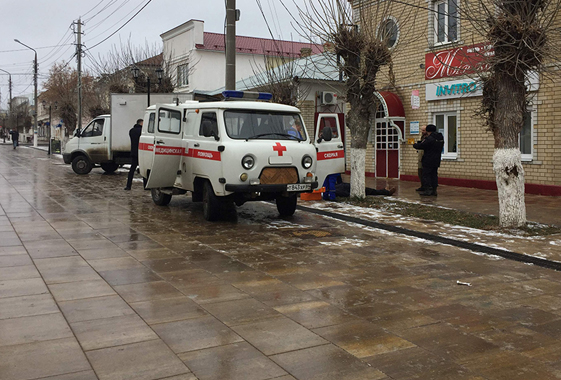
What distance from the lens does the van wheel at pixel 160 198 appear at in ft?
41.2

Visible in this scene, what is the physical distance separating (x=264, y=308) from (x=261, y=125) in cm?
559

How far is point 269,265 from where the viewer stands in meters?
7.04

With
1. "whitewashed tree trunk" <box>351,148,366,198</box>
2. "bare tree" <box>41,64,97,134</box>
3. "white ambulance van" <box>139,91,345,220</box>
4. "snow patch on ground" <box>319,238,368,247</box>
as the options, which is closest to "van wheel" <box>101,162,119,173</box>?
"white ambulance van" <box>139,91,345,220</box>

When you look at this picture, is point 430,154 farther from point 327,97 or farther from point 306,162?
point 327,97

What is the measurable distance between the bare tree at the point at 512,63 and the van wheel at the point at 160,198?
22.4 feet

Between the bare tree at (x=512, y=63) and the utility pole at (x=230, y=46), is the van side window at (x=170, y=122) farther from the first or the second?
the bare tree at (x=512, y=63)

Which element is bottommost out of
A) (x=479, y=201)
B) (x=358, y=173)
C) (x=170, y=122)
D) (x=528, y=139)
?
(x=479, y=201)

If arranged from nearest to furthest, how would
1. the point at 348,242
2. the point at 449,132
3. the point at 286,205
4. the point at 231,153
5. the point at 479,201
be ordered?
the point at 348,242, the point at 231,153, the point at 286,205, the point at 479,201, the point at 449,132

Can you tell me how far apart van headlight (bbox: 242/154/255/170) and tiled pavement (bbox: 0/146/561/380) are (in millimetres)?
1132

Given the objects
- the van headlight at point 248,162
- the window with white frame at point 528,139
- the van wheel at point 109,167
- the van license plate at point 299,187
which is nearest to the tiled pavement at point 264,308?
the van license plate at point 299,187

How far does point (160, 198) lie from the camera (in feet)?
41.4

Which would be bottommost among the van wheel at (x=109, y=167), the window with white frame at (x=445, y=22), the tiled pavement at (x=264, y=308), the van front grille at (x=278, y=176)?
the tiled pavement at (x=264, y=308)

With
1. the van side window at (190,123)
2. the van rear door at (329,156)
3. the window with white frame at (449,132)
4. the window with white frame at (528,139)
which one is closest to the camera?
the van side window at (190,123)

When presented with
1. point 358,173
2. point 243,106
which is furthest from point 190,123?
point 358,173
